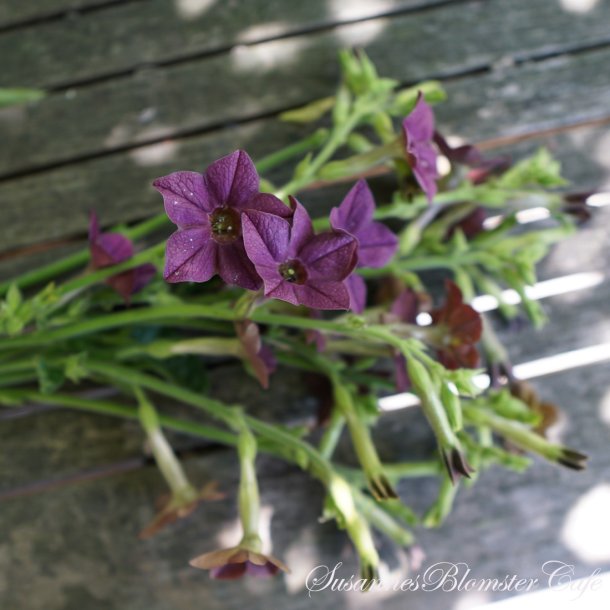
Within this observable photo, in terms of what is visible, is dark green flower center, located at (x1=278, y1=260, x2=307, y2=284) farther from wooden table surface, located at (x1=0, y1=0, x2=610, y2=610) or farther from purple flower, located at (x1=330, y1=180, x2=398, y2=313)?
wooden table surface, located at (x1=0, y1=0, x2=610, y2=610)

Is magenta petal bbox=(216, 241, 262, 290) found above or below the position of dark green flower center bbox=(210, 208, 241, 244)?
below

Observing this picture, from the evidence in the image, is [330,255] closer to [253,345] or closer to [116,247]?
[253,345]

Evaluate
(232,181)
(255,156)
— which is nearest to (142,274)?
(232,181)

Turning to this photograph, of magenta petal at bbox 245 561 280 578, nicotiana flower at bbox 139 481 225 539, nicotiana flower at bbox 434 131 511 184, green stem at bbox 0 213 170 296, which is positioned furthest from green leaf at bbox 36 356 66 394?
nicotiana flower at bbox 434 131 511 184

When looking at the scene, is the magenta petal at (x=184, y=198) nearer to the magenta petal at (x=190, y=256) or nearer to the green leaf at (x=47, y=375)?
the magenta petal at (x=190, y=256)

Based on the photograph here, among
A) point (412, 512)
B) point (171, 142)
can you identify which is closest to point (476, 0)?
point (171, 142)

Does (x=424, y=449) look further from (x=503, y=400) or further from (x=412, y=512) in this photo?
(x=503, y=400)
